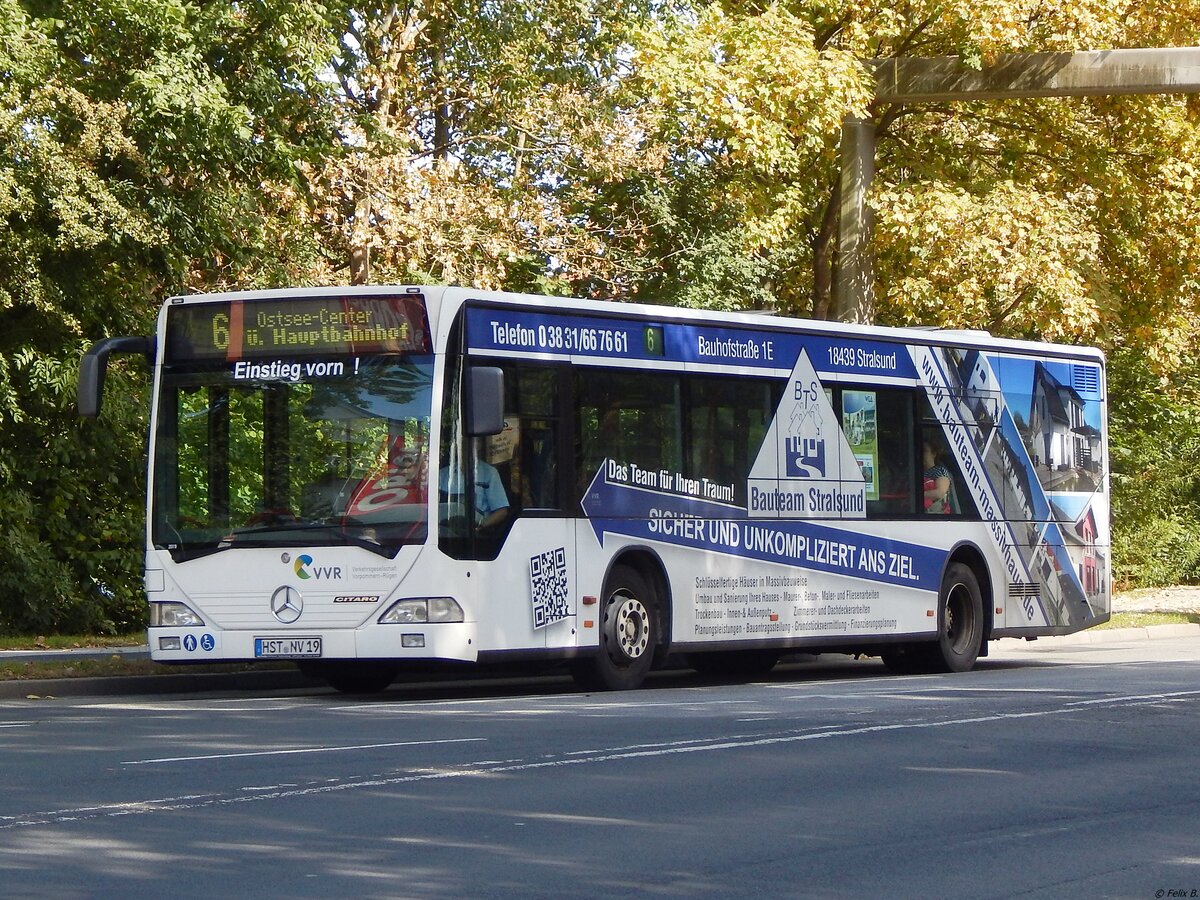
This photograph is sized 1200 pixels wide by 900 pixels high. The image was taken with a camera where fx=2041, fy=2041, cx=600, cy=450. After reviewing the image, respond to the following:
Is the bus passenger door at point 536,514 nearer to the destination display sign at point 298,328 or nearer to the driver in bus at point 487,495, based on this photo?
the driver in bus at point 487,495

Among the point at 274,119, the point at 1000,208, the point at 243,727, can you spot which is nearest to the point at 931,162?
the point at 1000,208

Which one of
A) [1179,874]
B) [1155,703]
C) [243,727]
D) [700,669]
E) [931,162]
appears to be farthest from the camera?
[931,162]

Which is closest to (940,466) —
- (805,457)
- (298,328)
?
(805,457)

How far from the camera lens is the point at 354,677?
55.6ft

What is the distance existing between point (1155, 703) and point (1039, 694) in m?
1.12

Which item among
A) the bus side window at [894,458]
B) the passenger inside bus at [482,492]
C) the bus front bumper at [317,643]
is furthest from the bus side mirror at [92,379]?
the bus side window at [894,458]

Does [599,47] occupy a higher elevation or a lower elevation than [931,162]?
higher

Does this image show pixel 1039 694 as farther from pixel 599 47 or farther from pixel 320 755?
pixel 599 47

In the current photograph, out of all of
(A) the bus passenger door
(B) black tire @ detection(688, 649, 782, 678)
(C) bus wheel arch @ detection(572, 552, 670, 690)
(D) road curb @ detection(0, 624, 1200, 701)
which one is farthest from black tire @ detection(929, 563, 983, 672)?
(A) the bus passenger door

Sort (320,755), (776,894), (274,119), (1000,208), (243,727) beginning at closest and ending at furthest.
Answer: (776,894)
(320,755)
(243,727)
(274,119)
(1000,208)

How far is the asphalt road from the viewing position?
289 inches

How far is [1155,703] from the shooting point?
14.2 metres

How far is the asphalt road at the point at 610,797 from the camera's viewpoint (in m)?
7.33

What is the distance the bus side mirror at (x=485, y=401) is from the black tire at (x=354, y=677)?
2.65m
